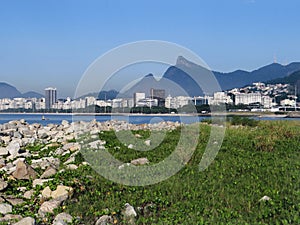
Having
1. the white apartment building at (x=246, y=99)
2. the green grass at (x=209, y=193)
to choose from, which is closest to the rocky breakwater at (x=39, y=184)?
the green grass at (x=209, y=193)

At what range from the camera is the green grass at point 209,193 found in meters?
5.54

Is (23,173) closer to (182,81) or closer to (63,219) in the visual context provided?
(63,219)

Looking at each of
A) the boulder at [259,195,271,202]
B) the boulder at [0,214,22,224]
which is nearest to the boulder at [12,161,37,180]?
the boulder at [0,214,22,224]

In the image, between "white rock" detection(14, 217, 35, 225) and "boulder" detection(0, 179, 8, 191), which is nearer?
"white rock" detection(14, 217, 35, 225)

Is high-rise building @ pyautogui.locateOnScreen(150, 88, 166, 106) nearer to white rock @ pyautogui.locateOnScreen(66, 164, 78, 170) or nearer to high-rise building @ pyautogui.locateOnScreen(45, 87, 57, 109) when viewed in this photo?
white rock @ pyautogui.locateOnScreen(66, 164, 78, 170)

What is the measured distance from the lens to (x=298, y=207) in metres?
5.59

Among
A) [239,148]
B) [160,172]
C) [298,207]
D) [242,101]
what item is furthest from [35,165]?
[242,101]

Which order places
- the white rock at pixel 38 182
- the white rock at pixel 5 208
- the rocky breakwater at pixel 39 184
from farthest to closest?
the white rock at pixel 38 182
the white rock at pixel 5 208
the rocky breakwater at pixel 39 184

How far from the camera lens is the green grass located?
18.2ft

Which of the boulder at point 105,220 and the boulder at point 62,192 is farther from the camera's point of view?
the boulder at point 62,192

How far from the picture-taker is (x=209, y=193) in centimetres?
655

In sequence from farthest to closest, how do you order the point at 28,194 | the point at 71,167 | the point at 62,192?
the point at 71,167 < the point at 28,194 < the point at 62,192

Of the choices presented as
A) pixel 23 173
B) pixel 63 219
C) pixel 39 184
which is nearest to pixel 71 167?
pixel 23 173

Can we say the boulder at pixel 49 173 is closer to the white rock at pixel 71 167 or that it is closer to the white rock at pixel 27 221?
the white rock at pixel 71 167
